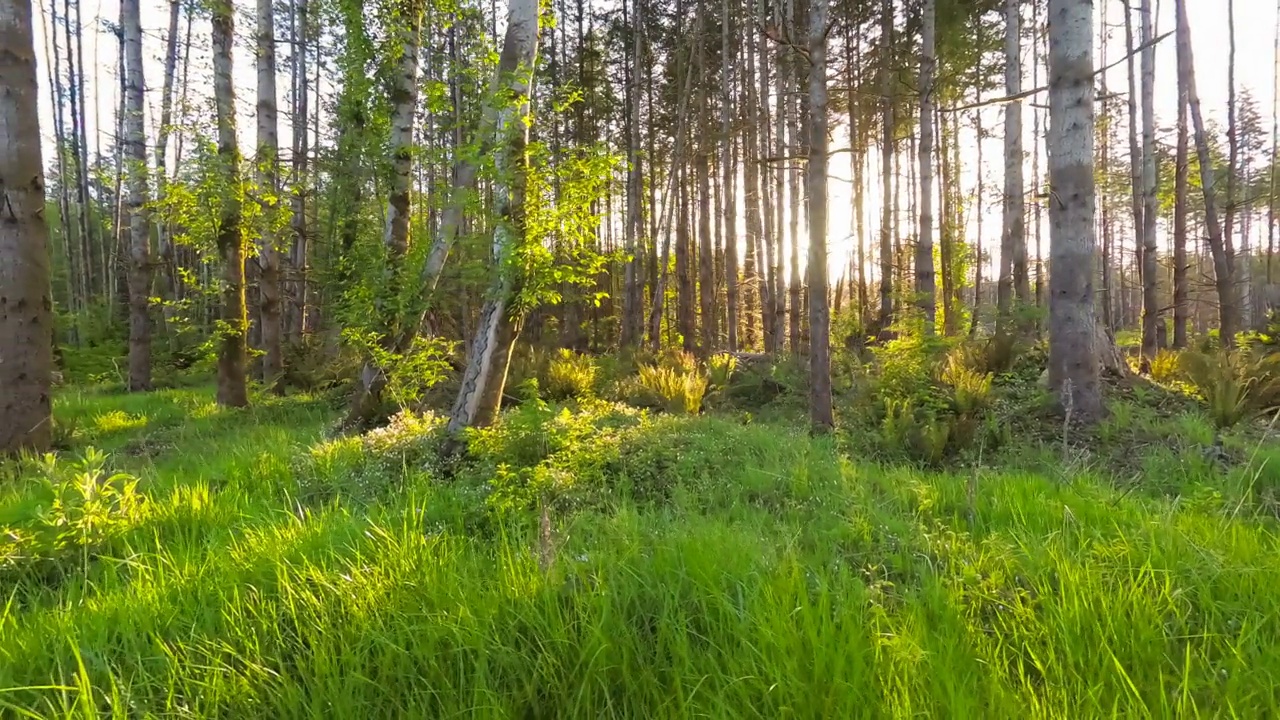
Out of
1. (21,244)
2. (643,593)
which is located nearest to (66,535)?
(643,593)

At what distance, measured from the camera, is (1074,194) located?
5617mm

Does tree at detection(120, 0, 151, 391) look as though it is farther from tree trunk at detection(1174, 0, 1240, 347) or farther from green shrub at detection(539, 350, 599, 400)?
tree trunk at detection(1174, 0, 1240, 347)

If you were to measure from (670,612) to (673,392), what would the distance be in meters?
6.46

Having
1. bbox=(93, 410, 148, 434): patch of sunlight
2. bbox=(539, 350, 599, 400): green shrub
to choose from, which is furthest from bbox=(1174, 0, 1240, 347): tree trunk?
bbox=(93, 410, 148, 434): patch of sunlight

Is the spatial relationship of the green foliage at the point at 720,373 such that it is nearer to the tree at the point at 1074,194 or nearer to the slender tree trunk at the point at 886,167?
the slender tree trunk at the point at 886,167

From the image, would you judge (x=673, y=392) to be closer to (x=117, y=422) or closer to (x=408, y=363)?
(x=408, y=363)

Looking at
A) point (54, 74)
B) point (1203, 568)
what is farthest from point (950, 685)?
point (54, 74)

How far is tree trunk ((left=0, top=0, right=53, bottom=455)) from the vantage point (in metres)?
4.91

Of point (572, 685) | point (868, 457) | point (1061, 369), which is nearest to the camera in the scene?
point (572, 685)

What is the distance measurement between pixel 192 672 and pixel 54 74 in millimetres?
29012

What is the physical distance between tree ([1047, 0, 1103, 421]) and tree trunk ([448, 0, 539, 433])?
5263 mm

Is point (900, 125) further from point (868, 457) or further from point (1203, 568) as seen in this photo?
point (1203, 568)

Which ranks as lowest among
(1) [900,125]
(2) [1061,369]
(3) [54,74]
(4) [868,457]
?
(4) [868,457]

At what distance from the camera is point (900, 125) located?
1620 centimetres
